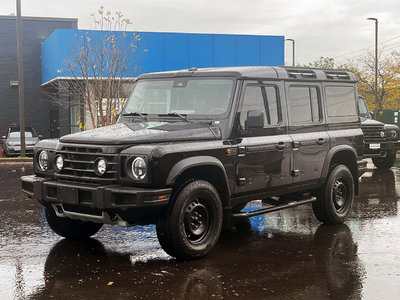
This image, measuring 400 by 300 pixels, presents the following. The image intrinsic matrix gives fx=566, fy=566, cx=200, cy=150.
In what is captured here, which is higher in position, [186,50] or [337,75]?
[186,50]

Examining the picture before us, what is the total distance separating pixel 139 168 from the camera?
5.83m

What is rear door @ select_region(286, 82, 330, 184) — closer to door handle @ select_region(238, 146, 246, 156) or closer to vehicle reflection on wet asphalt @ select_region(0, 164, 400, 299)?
vehicle reflection on wet asphalt @ select_region(0, 164, 400, 299)

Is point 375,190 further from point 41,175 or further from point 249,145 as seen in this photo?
point 41,175

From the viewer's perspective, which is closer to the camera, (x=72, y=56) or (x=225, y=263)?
(x=225, y=263)

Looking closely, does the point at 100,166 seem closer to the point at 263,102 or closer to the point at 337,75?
the point at 263,102

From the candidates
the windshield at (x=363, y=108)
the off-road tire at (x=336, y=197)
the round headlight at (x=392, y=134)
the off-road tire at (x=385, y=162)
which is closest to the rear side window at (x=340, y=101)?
the off-road tire at (x=336, y=197)

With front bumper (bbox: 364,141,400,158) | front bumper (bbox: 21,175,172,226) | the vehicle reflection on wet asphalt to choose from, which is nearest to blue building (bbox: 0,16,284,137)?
front bumper (bbox: 364,141,400,158)

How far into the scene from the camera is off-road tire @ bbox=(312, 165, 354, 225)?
8.18 meters

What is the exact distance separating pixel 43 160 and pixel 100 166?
3.83 feet

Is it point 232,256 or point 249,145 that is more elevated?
point 249,145

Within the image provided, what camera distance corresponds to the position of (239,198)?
6.80 meters

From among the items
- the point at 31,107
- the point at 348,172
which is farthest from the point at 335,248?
the point at 31,107

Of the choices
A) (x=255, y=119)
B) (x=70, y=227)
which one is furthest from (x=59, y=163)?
(x=255, y=119)

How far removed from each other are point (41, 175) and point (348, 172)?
4449 mm
